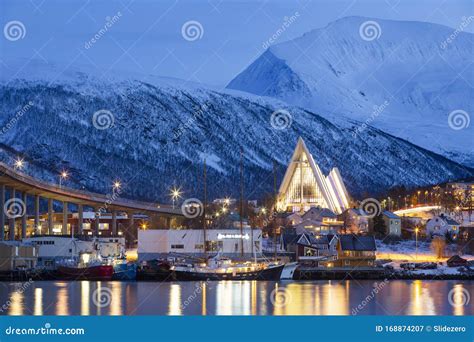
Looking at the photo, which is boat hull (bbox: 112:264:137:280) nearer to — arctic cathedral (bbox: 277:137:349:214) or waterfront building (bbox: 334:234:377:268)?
waterfront building (bbox: 334:234:377:268)

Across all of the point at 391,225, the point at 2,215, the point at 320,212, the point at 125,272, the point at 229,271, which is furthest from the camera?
the point at 320,212

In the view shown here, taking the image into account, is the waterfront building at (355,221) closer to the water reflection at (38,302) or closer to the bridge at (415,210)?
the bridge at (415,210)

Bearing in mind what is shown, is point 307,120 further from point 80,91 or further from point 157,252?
point 157,252

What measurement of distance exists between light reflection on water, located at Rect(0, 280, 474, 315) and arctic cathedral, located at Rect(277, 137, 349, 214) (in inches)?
1150

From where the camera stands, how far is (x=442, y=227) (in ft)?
144

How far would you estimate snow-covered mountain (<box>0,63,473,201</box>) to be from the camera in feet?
325

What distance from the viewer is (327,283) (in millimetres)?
29078

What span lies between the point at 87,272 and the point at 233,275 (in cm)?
487

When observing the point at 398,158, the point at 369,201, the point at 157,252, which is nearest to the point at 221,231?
the point at 157,252

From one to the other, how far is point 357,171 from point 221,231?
6984cm

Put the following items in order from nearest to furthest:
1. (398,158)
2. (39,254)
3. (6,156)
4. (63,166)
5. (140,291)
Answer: (140,291) → (39,254) → (6,156) → (63,166) → (398,158)

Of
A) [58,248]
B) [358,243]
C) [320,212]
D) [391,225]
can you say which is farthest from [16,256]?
[320,212]

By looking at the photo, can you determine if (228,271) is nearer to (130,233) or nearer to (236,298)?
(236,298)

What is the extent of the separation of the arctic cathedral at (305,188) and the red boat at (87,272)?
27.2 meters
